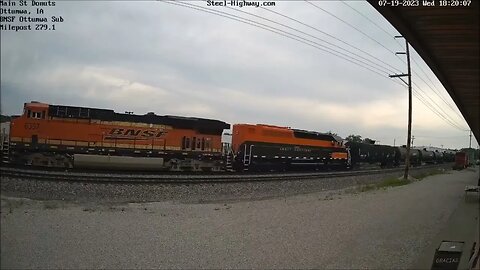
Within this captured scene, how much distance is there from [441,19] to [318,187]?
471 centimetres

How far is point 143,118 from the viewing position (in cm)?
482

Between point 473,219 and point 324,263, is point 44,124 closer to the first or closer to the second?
point 324,263

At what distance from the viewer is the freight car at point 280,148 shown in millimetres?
6032

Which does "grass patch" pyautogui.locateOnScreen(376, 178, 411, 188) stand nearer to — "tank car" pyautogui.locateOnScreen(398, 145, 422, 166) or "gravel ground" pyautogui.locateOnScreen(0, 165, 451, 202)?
"tank car" pyautogui.locateOnScreen(398, 145, 422, 166)

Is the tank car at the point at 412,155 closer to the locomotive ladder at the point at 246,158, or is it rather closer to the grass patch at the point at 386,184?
the grass patch at the point at 386,184

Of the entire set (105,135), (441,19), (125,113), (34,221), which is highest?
(441,19)

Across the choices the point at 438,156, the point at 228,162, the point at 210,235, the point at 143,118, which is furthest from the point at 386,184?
the point at 438,156

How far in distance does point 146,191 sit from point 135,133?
1.04 metres

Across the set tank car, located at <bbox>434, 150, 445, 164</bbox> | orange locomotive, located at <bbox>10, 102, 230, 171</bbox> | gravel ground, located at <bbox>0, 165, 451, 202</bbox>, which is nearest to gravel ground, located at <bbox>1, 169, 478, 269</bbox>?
Answer: gravel ground, located at <bbox>0, 165, 451, 202</bbox>

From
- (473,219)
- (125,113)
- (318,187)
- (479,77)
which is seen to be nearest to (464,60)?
(479,77)

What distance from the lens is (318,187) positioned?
Answer: 958 cm

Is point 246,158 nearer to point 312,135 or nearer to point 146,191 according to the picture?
point 146,191

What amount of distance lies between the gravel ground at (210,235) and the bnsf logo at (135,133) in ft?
3.45

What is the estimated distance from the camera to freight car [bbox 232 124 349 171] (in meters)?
6.03
